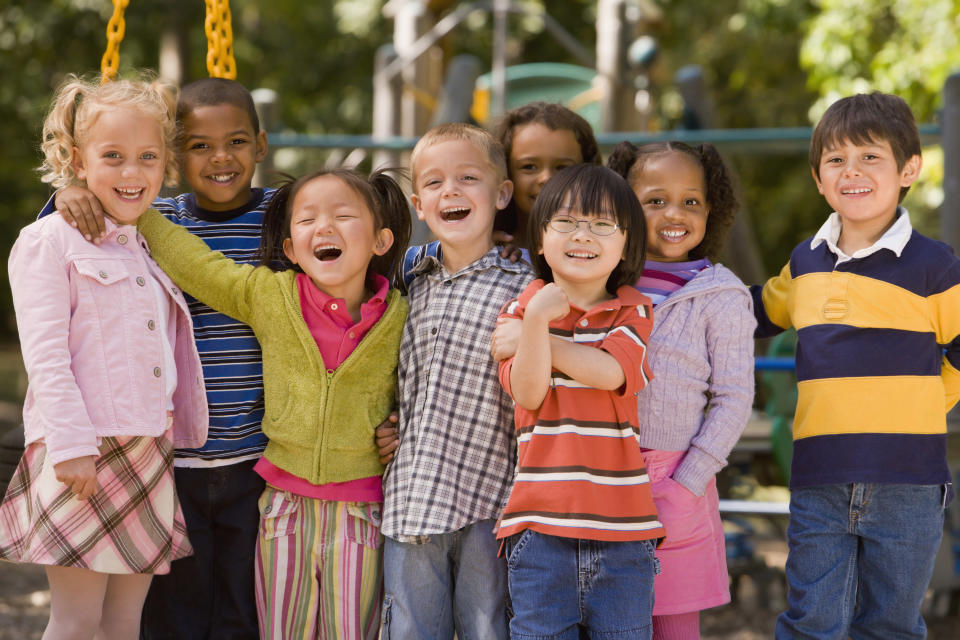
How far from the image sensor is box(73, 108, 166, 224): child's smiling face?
8.27 feet

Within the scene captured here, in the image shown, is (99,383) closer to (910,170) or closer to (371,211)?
(371,211)

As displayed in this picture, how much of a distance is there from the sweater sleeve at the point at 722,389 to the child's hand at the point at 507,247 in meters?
0.48

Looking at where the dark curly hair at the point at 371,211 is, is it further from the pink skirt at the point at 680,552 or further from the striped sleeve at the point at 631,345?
the pink skirt at the point at 680,552

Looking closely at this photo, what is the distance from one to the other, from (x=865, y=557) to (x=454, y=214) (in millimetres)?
1319

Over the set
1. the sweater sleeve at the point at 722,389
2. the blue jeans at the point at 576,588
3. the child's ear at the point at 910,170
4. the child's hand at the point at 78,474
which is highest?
the child's ear at the point at 910,170

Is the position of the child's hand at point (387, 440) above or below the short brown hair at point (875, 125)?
below

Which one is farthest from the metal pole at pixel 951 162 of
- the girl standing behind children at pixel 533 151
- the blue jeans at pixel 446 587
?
the blue jeans at pixel 446 587

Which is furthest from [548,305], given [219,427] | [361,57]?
[361,57]

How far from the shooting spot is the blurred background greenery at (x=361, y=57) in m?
12.3

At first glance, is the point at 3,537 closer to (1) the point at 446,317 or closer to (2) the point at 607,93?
(1) the point at 446,317

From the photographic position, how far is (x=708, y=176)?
2.72m

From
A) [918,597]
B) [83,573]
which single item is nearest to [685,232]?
[918,597]

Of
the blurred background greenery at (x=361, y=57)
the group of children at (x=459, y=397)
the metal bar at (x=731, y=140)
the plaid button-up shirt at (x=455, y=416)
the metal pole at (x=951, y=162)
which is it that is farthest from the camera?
the blurred background greenery at (x=361, y=57)

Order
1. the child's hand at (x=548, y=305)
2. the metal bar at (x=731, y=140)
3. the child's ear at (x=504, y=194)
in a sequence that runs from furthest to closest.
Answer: the metal bar at (x=731, y=140) < the child's ear at (x=504, y=194) < the child's hand at (x=548, y=305)
